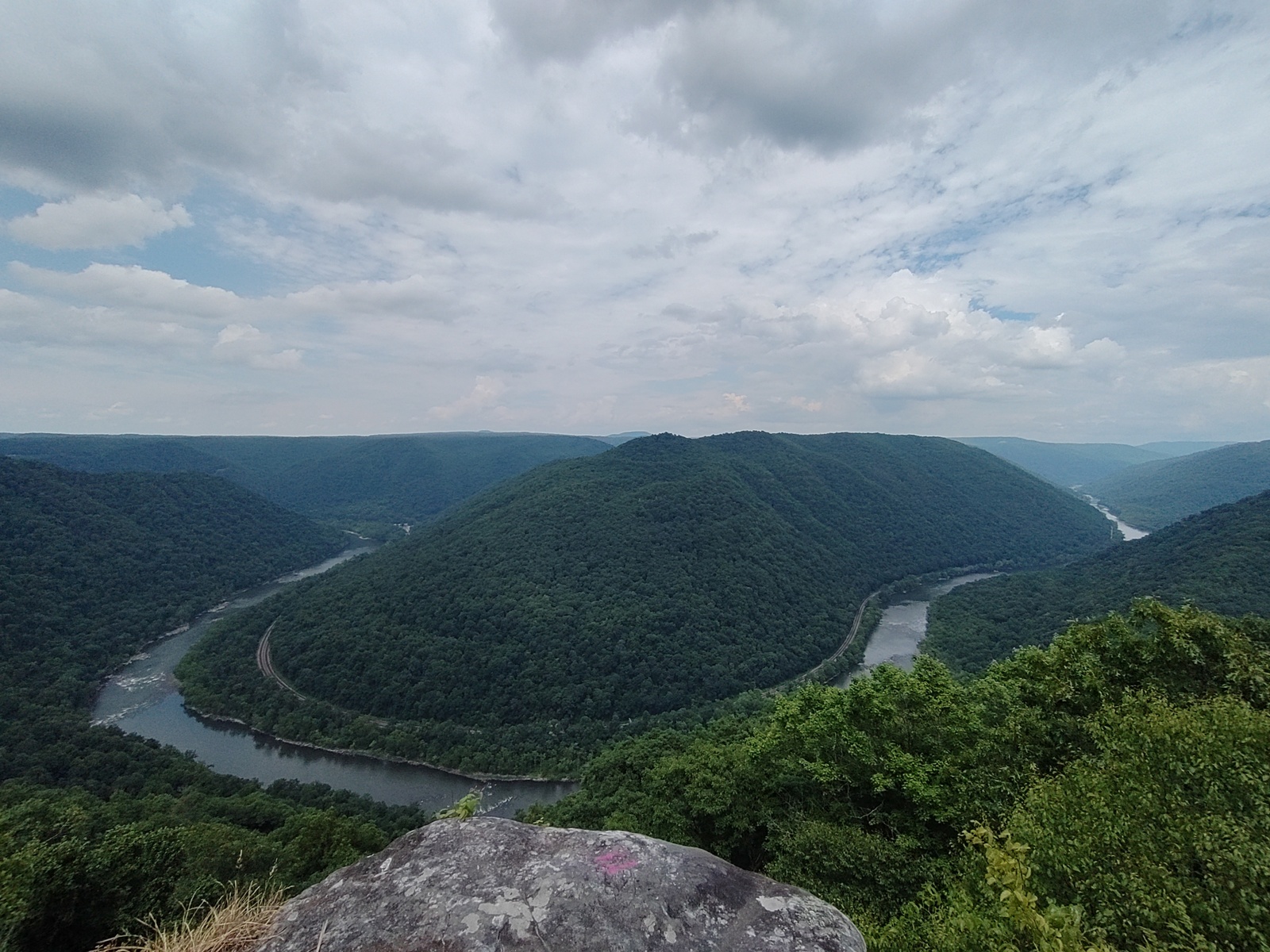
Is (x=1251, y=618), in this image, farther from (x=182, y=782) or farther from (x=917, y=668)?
(x=182, y=782)

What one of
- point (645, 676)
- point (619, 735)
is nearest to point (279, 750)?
point (619, 735)

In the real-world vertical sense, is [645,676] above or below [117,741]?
above

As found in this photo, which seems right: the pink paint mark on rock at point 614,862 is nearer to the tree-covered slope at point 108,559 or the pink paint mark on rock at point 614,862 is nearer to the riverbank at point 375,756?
the riverbank at point 375,756

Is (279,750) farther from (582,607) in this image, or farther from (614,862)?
(614,862)

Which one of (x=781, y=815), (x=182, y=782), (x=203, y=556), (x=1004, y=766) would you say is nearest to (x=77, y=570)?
(x=203, y=556)

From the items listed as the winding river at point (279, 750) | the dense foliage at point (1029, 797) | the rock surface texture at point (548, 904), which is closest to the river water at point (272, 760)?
the winding river at point (279, 750)

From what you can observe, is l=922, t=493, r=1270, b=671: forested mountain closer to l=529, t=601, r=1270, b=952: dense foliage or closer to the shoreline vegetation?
the shoreline vegetation

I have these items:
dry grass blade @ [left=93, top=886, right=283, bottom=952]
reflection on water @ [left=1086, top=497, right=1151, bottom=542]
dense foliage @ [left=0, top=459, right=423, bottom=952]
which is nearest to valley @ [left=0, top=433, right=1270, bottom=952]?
dense foliage @ [left=0, top=459, right=423, bottom=952]
